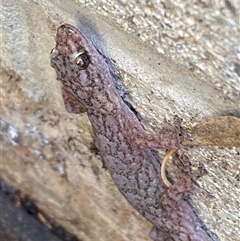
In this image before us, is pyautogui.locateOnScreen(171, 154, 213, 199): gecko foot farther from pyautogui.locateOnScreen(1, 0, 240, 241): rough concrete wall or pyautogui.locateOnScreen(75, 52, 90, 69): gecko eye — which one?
pyautogui.locateOnScreen(75, 52, 90, 69): gecko eye

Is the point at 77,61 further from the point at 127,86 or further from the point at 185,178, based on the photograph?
the point at 185,178

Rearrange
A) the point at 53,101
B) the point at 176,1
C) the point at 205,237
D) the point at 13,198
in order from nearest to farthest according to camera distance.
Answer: the point at 176,1 < the point at 205,237 < the point at 53,101 < the point at 13,198

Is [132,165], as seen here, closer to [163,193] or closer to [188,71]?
[163,193]

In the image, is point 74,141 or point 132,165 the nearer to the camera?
point 132,165

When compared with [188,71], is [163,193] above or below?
below

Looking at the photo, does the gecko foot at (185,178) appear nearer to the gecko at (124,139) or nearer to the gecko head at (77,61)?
the gecko at (124,139)

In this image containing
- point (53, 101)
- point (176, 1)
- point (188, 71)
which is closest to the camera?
point (176, 1)

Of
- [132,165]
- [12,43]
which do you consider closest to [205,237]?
[132,165]

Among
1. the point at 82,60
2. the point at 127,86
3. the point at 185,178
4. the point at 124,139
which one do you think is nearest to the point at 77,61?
the point at 82,60
